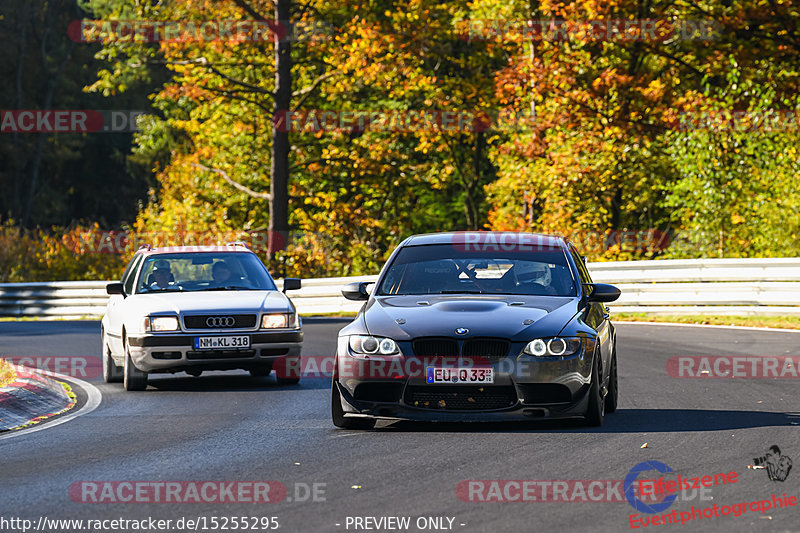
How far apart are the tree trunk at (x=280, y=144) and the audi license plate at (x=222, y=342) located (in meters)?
21.4

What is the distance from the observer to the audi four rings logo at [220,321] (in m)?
13.9

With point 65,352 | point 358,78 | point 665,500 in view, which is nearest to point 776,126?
point 358,78

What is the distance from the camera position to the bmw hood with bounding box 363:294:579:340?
959 centimetres

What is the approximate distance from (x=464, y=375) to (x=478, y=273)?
1.57 metres

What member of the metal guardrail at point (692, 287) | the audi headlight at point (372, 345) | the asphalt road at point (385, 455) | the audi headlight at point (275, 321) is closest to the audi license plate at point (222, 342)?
the audi headlight at point (275, 321)

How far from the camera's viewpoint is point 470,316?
A: 977 centimetres

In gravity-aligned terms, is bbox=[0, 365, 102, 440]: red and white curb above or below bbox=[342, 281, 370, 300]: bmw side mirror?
below

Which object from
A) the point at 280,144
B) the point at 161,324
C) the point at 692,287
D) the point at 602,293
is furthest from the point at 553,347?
the point at 280,144

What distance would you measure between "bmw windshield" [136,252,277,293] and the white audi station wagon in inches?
0.5

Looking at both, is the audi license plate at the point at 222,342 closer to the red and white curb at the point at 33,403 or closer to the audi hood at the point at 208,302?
the audi hood at the point at 208,302

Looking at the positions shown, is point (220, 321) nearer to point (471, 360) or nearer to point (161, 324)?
point (161, 324)

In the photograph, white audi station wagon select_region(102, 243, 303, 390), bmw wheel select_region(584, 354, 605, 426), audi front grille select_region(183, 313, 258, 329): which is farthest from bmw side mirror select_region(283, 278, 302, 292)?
bmw wheel select_region(584, 354, 605, 426)

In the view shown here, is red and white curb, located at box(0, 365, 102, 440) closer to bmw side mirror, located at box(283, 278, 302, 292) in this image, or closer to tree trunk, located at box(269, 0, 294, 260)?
bmw side mirror, located at box(283, 278, 302, 292)

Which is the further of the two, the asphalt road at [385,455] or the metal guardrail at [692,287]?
the metal guardrail at [692,287]
